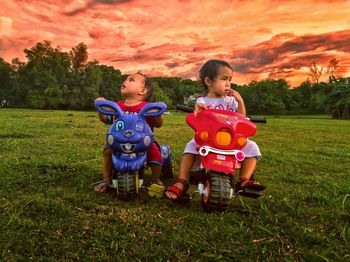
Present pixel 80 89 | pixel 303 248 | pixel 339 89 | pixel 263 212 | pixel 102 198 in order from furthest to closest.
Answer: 1. pixel 80 89
2. pixel 339 89
3. pixel 102 198
4. pixel 263 212
5. pixel 303 248

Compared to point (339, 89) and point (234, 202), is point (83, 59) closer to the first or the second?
point (339, 89)

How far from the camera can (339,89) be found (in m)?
53.4

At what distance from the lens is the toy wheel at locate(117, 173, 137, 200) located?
355 centimetres

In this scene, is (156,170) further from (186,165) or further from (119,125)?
(119,125)

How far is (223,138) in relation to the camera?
3.48 meters

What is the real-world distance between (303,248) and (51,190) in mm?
2725

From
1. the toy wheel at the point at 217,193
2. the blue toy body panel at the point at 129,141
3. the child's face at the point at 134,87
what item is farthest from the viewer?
the child's face at the point at 134,87

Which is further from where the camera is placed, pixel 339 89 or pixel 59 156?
pixel 339 89

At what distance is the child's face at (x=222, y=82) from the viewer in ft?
13.5

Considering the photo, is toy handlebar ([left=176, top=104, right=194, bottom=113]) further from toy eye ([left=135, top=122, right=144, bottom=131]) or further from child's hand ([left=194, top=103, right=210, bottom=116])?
toy eye ([left=135, top=122, right=144, bottom=131])

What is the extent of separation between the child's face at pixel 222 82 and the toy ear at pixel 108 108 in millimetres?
1168

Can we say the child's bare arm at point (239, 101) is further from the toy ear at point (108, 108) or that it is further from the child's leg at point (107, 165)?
the child's leg at point (107, 165)

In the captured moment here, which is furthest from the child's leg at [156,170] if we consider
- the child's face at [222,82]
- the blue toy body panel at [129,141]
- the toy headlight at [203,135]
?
the child's face at [222,82]

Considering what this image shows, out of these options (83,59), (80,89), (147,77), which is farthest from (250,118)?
(83,59)
